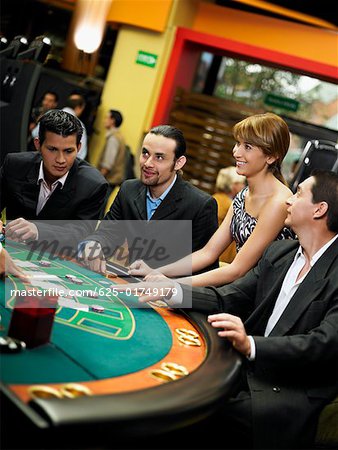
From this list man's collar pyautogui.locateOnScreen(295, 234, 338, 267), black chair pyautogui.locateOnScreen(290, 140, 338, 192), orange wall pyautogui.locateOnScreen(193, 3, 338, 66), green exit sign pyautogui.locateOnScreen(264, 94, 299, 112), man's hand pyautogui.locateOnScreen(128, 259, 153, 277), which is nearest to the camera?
man's collar pyautogui.locateOnScreen(295, 234, 338, 267)

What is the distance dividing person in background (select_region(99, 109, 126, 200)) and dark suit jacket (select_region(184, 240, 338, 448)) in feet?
20.1

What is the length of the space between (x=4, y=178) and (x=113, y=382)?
2.32m

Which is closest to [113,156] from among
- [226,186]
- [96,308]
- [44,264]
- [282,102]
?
[226,186]

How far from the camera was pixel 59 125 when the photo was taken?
12.9 ft

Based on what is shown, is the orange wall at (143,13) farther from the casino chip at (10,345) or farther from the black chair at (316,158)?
the casino chip at (10,345)

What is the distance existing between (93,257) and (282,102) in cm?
809

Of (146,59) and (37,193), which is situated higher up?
(146,59)

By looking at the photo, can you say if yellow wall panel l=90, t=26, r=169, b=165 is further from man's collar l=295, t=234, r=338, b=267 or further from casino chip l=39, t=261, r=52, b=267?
man's collar l=295, t=234, r=338, b=267

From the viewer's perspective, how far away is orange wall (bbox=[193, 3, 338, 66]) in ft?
30.4

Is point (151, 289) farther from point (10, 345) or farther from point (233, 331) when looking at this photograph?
point (10, 345)

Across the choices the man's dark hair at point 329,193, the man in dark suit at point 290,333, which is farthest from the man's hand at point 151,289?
the man's dark hair at point 329,193

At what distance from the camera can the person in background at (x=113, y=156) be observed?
8898 mm

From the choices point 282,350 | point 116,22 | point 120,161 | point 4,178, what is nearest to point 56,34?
point 116,22

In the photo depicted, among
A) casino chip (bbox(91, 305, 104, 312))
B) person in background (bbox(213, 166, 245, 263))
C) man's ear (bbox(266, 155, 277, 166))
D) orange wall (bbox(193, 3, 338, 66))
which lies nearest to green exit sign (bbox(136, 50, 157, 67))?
orange wall (bbox(193, 3, 338, 66))
